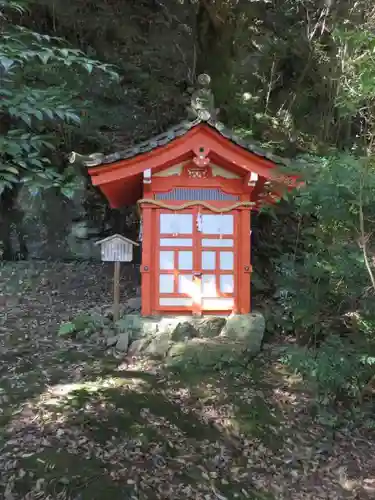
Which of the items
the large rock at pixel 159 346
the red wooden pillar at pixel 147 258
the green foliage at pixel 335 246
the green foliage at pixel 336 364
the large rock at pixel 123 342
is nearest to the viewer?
the green foliage at pixel 335 246

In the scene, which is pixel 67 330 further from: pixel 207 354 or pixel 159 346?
pixel 207 354

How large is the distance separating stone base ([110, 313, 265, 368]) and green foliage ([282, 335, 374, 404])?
143cm

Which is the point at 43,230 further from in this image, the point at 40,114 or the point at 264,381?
the point at 40,114

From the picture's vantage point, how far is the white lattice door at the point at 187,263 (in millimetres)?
7059

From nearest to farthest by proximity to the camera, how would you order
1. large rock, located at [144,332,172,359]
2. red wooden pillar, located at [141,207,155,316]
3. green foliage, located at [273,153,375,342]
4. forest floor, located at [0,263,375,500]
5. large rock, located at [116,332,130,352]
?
1. forest floor, located at [0,263,375,500]
2. green foliage, located at [273,153,375,342]
3. large rock, located at [144,332,172,359]
4. large rock, located at [116,332,130,352]
5. red wooden pillar, located at [141,207,155,316]

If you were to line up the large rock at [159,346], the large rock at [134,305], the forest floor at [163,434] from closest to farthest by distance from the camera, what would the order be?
the forest floor at [163,434] < the large rock at [159,346] < the large rock at [134,305]

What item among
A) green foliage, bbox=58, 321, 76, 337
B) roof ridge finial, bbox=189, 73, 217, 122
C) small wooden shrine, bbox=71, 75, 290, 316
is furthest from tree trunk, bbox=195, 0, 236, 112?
green foliage, bbox=58, 321, 76, 337

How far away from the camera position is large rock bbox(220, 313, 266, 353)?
686cm

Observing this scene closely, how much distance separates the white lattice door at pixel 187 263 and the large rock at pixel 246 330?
0.34 metres

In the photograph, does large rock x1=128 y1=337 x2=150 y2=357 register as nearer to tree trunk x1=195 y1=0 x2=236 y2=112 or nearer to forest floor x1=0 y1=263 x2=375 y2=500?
forest floor x1=0 y1=263 x2=375 y2=500

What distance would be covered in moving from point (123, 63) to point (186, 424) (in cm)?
942

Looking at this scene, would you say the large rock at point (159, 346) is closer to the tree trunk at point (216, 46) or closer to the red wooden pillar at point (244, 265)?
the red wooden pillar at point (244, 265)

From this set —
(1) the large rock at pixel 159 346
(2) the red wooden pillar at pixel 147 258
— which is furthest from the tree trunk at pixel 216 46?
(1) the large rock at pixel 159 346

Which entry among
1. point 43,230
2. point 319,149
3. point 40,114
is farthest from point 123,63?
point 40,114
